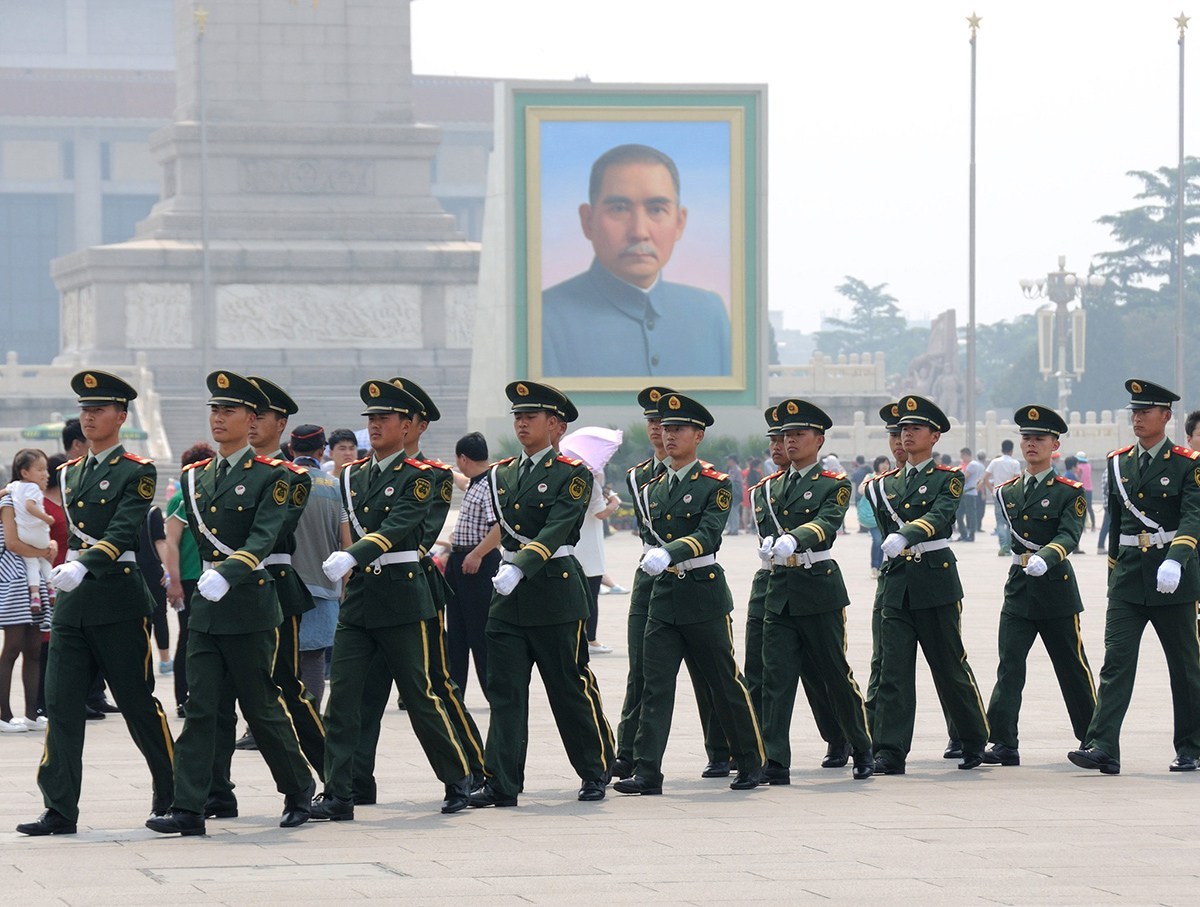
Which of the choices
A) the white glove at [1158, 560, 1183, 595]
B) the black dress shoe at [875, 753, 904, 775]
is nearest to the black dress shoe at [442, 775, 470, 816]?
the black dress shoe at [875, 753, 904, 775]

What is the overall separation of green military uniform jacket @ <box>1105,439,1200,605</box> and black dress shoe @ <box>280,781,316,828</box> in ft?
12.7

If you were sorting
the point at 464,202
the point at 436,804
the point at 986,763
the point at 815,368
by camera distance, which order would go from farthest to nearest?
the point at 464,202 < the point at 815,368 < the point at 986,763 < the point at 436,804

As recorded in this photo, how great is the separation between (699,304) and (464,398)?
858cm

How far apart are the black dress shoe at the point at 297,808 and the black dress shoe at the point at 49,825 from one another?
778 millimetres

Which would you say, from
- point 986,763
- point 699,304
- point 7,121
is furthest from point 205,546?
point 7,121

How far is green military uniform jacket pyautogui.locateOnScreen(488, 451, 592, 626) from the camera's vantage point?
29.1 feet

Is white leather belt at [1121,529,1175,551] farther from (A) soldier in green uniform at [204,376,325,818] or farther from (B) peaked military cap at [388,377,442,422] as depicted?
(A) soldier in green uniform at [204,376,325,818]

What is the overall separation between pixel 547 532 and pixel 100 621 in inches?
70.2

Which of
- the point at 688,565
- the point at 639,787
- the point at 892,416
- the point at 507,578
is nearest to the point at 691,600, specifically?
the point at 688,565

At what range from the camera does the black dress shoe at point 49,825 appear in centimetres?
803

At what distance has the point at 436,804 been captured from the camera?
8.92 m

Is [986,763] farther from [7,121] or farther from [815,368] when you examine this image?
[7,121]

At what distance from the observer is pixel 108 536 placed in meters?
8.19

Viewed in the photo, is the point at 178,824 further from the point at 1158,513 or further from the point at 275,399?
the point at 1158,513
